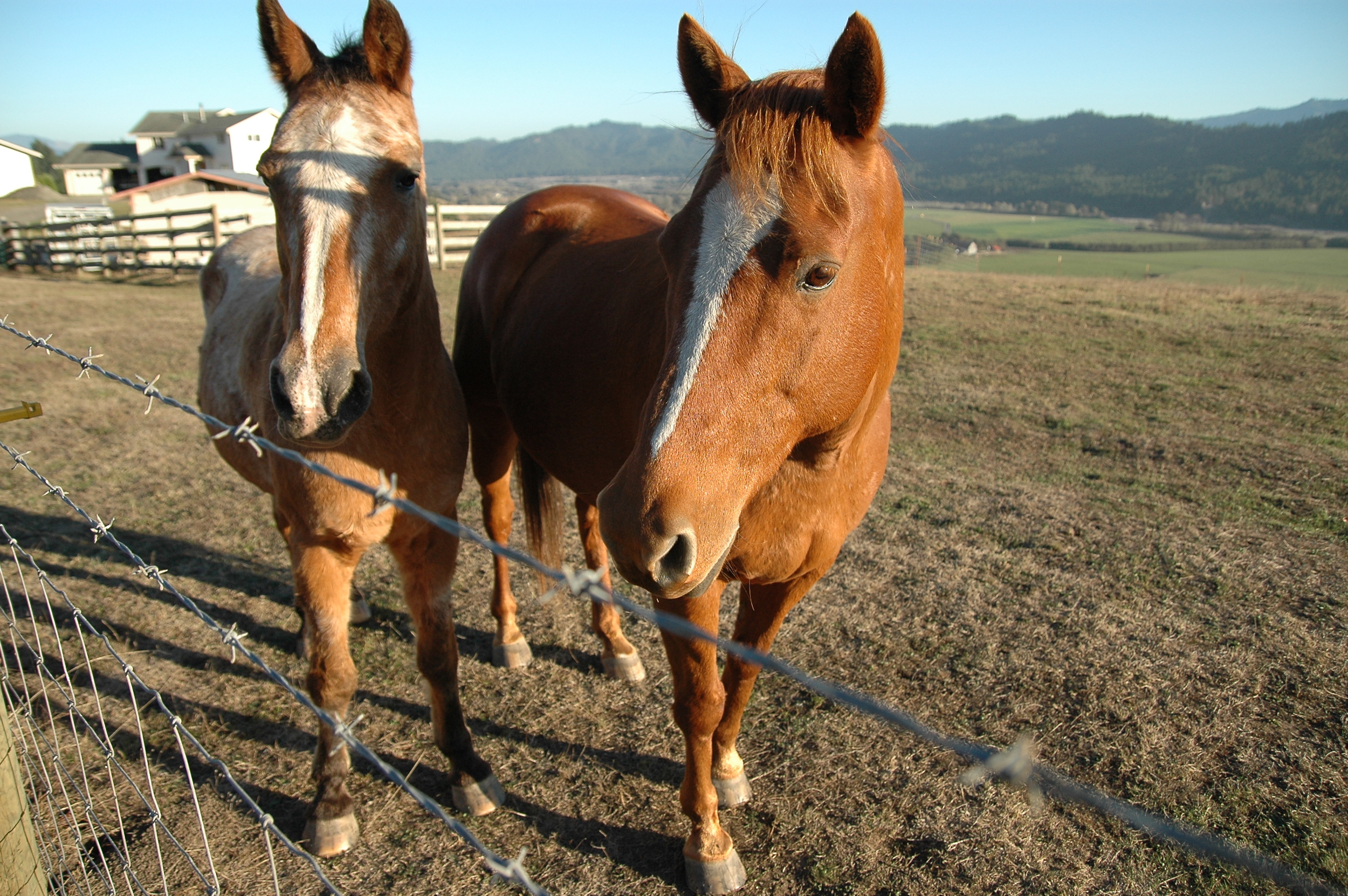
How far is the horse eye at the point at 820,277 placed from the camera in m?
1.53

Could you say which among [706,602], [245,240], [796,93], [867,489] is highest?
[796,93]

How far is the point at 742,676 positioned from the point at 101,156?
68869 mm

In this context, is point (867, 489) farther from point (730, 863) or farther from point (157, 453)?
point (157, 453)

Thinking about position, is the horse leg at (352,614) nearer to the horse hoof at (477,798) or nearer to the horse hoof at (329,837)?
the horse hoof at (329,837)

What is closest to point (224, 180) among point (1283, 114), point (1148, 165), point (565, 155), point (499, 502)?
point (499, 502)

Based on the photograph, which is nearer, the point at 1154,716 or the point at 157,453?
the point at 1154,716

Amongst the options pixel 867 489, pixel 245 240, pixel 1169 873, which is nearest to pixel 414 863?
pixel 867 489

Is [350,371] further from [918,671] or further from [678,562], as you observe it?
[918,671]

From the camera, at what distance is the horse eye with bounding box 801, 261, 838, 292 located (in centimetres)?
153

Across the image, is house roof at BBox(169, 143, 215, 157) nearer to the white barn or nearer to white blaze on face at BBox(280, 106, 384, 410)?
the white barn

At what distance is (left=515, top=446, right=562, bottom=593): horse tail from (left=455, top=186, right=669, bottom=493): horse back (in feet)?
1.44

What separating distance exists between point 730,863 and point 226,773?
1.56 meters

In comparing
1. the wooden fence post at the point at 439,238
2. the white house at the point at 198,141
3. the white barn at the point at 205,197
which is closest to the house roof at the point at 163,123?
the white house at the point at 198,141

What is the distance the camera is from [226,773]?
1383 mm
